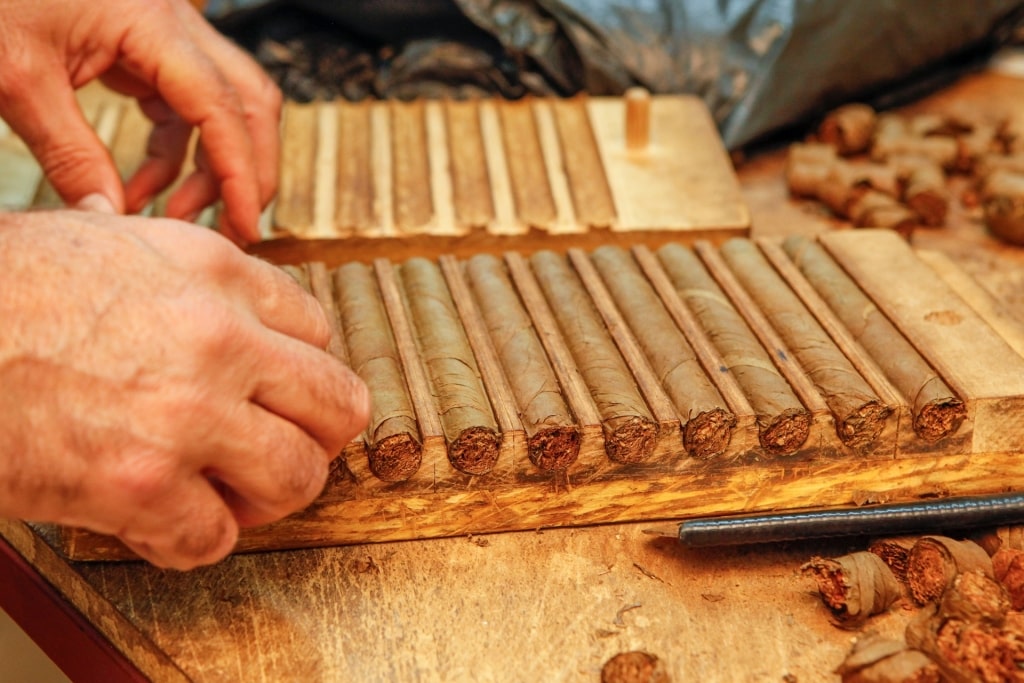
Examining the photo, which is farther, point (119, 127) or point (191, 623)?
point (119, 127)

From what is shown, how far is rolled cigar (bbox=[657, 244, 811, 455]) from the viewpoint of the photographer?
5.71 feet

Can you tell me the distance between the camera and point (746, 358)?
1856mm

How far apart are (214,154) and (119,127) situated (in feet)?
3.08

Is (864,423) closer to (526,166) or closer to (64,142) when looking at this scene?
(526,166)

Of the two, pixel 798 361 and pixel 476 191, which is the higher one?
pixel 798 361

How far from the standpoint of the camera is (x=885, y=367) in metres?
1.86

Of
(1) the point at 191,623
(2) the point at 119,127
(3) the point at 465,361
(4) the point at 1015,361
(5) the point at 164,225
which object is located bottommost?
(2) the point at 119,127

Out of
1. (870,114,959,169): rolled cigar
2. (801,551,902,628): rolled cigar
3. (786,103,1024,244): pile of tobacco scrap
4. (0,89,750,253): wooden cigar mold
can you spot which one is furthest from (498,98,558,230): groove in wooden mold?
(801,551,902,628): rolled cigar

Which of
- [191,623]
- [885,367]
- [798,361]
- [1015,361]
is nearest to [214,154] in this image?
[191,623]

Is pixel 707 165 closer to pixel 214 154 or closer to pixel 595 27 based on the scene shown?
pixel 595 27

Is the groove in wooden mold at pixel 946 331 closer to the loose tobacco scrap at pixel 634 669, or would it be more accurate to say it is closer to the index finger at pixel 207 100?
the loose tobacco scrap at pixel 634 669

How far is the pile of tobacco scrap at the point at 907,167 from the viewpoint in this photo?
2840mm

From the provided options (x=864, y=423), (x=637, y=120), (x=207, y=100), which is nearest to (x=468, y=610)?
(x=864, y=423)

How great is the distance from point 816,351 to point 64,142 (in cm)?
152
